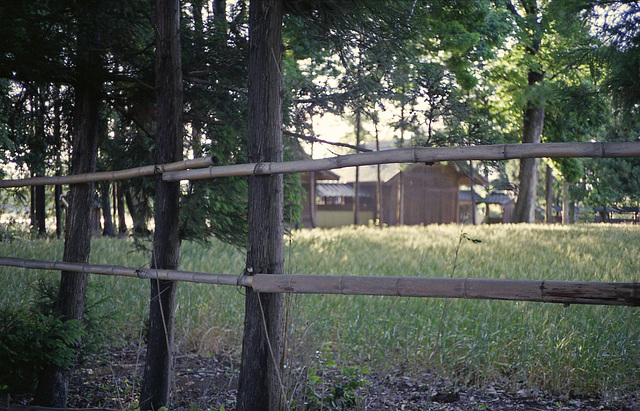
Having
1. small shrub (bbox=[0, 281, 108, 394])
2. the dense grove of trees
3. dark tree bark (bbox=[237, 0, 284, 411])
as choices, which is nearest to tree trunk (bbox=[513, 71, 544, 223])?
the dense grove of trees

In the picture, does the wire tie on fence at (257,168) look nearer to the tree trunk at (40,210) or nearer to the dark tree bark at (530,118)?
the dark tree bark at (530,118)

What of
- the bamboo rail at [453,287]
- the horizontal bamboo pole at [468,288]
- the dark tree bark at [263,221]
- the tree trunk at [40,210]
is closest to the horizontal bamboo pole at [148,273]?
the bamboo rail at [453,287]

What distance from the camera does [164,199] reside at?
4660 mm

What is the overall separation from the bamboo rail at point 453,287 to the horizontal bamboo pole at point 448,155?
640mm

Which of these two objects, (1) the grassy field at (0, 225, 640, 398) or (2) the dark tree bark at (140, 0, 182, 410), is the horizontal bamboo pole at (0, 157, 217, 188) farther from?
(1) the grassy field at (0, 225, 640, 398)

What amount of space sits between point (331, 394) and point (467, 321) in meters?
2.06

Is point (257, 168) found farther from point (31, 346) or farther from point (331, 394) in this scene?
point (31, 346)

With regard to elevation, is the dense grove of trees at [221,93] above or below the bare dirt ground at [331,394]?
above

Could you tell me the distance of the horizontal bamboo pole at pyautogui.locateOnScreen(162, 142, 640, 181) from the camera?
2691 millimetres

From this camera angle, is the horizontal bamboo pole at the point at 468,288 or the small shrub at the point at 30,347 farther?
the small shrub at the point at 30,347

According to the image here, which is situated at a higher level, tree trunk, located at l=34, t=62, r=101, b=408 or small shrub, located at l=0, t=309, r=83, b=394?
tree trunk, located at l=34, t=62, r=101, b=408

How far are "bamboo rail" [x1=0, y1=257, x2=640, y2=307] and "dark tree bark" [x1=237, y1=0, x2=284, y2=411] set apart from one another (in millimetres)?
221

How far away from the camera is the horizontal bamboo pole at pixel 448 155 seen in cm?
269

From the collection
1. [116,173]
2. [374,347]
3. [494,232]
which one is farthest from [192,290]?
[494,232]
